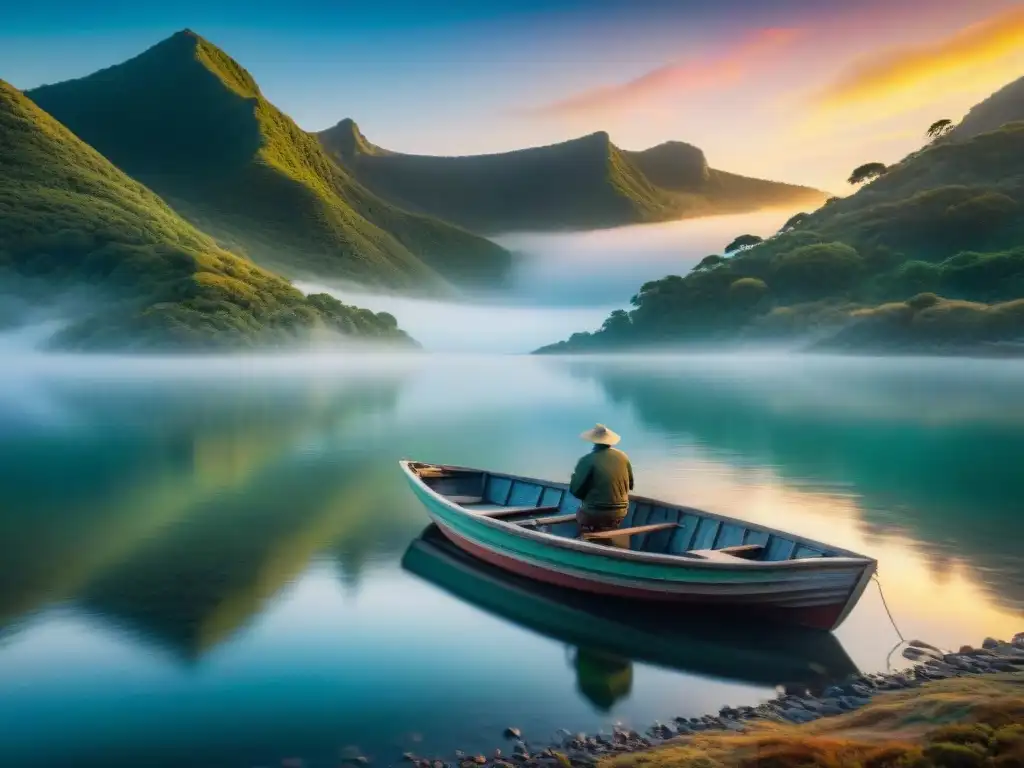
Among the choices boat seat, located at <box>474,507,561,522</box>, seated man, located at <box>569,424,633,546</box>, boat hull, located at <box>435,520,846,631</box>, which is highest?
seated man, located at <box>569,424,633,546</box>

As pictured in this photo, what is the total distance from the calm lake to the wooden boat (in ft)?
1.97

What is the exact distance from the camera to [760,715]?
11.6 metres

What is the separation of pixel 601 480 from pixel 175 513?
15209 mm

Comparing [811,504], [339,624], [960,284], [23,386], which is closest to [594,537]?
[339,624]

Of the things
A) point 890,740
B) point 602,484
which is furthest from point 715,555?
point 890,740

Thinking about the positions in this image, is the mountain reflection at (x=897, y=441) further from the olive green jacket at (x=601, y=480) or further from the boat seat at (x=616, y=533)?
the olive green jacket at (x=601, y=480)

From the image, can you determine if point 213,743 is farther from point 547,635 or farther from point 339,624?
point 547,635

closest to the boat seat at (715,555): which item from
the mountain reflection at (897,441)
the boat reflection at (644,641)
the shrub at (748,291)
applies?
the boat reflection at (644,641)

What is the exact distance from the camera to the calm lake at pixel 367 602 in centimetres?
1187

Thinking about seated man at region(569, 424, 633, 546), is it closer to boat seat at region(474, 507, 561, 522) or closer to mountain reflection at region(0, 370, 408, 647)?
boat seat at region(474, 507, 561, 522)

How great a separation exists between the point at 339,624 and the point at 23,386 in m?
106

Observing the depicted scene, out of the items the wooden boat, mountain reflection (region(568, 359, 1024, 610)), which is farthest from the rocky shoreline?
mountain reflection (region(568, 359, 1024, 610))

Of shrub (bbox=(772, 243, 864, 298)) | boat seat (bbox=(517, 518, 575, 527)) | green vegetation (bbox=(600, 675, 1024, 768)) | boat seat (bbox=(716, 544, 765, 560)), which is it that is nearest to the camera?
green vegetation (bbox=(600, 675, 1024, 768))

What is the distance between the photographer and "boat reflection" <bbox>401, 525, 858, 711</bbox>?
43.7 feet
